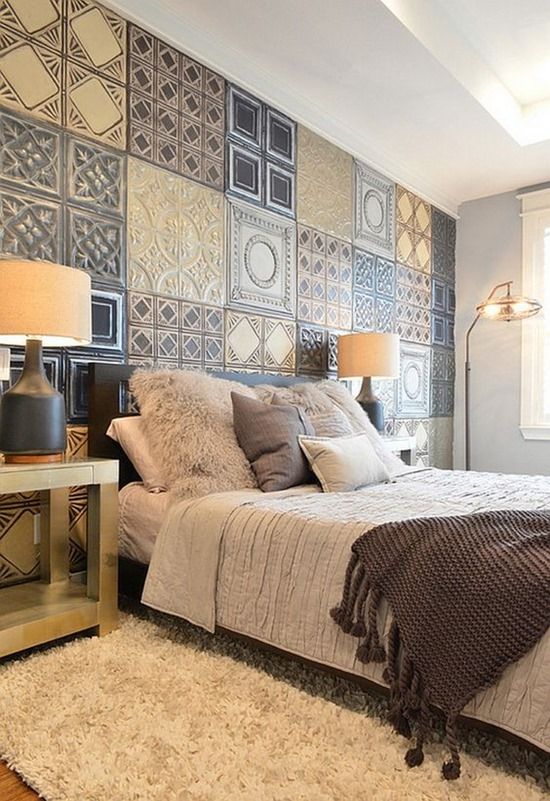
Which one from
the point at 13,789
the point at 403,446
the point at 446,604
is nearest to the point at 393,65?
the point at 403,446

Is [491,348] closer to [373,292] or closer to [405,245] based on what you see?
[405,245]

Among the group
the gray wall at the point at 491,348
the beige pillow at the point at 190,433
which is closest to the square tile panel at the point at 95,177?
the beige pillow at the point at 190,433

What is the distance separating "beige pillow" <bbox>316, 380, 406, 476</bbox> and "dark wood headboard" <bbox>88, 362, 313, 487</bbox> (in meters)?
1.08

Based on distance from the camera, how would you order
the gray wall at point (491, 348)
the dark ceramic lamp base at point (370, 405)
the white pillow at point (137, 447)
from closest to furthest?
the white pillow at point (137, 447), the dark ceramic lamp base at point (370, 405), the gray wall at point (491, 348)

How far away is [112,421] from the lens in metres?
2.45

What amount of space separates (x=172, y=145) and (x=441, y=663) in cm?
255

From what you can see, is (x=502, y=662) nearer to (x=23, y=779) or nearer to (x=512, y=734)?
(x=512, y=734)

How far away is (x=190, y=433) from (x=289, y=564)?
0.75 meters

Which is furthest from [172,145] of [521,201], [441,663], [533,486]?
[521,201]

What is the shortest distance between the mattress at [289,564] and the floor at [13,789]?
0.72 meters

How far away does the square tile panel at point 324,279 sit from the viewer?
3.68 m

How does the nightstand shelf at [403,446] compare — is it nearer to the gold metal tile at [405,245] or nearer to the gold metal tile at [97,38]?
the gold metal tile at [405,245]

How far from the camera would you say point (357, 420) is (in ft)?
10.2

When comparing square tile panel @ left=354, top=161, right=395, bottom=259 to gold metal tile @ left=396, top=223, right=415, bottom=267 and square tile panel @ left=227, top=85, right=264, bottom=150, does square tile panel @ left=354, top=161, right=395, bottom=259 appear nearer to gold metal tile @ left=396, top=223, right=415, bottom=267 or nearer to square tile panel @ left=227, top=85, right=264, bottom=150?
gold metal tile @ left=396, top=223, right=415, bottom=267
